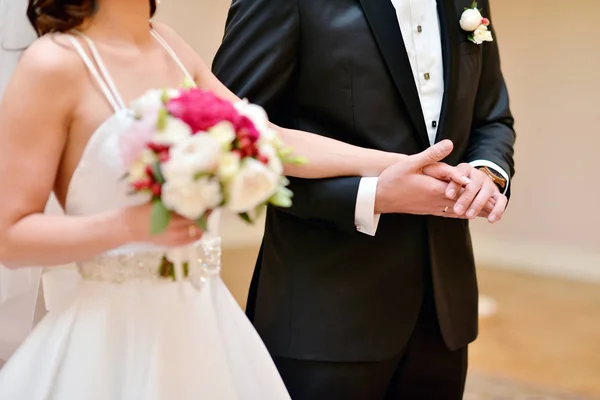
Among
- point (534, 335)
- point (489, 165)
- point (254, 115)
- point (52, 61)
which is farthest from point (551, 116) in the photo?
point (52, 61)

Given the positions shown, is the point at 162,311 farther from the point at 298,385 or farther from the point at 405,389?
the point at 405,389

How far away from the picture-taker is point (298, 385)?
1.56m

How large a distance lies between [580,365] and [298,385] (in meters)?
2.20

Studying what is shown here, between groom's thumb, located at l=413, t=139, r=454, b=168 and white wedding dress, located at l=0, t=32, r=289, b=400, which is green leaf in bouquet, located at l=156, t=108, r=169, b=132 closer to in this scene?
white wedding dress, located at l=0, t=32, r=289, b=400

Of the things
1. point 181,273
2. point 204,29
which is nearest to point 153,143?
point 181,273

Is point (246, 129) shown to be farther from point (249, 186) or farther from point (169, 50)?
point (169, 50)

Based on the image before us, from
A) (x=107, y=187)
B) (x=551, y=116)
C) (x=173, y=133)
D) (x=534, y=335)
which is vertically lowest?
(x=534, y=335)

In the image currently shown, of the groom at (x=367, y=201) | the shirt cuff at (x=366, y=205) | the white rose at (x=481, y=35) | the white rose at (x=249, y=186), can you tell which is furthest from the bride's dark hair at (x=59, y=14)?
the white rose at (x=481, y=35)

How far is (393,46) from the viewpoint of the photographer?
1494 millimetres

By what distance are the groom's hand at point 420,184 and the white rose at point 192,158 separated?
2.11 ft

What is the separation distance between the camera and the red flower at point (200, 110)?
2.83ft

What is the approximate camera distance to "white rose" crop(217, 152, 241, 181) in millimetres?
841

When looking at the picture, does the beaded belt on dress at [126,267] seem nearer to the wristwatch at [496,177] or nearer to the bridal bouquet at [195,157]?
the bridal bouquet at [195,157]

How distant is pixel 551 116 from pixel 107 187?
13.2ft
